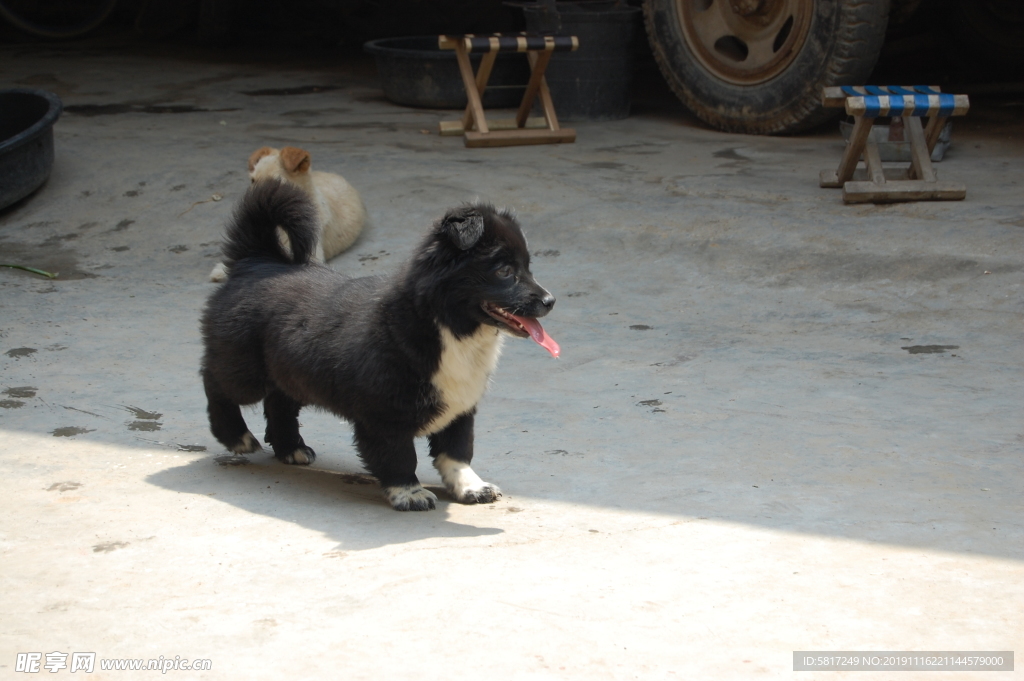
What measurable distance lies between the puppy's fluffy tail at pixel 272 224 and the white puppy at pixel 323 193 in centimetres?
239

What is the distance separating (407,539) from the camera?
10.2 feet

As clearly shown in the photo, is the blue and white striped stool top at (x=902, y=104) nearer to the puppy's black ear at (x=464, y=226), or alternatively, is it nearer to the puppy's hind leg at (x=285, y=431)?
the puppy's black ear at (x=464, y=226)

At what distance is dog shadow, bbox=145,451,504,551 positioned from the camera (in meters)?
3.19

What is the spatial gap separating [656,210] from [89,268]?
3720mm

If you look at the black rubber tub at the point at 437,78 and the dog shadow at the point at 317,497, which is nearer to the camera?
the dog shadow at the point at 317,497

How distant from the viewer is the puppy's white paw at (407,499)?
3443mm

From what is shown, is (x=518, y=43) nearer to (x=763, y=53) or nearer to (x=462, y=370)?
(x=763, y=53)

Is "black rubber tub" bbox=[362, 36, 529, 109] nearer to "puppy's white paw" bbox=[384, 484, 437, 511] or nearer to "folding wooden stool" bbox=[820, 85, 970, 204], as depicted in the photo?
"folding wooden stool" bbox=[820, 85, 970, 204]

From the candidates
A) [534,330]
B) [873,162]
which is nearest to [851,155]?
[873,162]

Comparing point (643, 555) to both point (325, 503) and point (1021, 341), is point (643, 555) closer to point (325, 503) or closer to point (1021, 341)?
point (325, 503)

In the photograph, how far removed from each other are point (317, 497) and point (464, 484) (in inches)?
20.8

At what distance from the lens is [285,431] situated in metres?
3.93

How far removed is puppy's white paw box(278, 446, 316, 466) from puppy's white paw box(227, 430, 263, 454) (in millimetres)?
116

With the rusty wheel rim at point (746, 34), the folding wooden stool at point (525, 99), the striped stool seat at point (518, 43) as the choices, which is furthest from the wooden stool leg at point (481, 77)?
the rusty wheel rim at point (746, 34)
